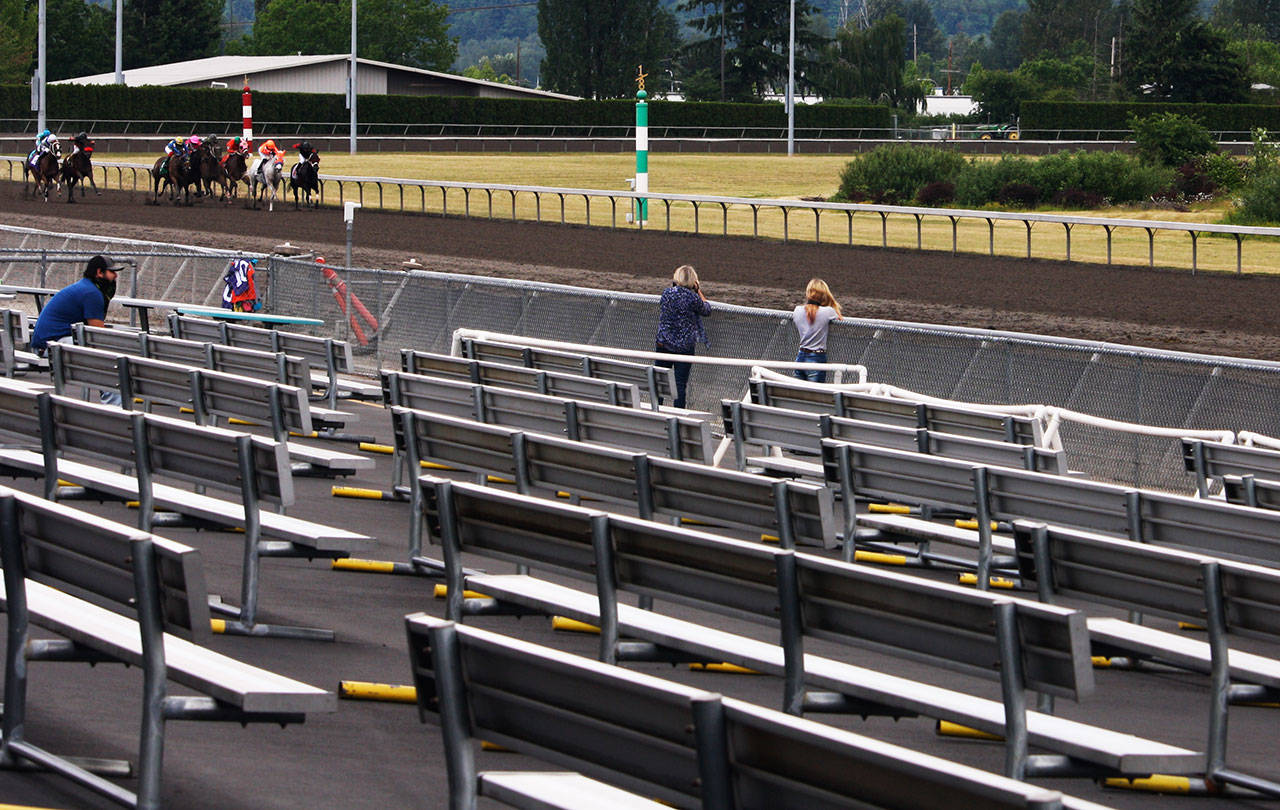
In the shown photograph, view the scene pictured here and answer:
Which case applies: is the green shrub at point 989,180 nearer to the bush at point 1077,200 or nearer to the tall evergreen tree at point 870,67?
the bush at point 1077,200

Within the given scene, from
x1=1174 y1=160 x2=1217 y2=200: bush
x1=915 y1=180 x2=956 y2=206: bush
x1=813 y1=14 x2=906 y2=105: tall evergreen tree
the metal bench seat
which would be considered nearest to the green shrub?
x1=915 y1=180 x2=956 y2=206: bush

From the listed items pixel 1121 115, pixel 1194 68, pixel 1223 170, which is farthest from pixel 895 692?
pixel 1194 68

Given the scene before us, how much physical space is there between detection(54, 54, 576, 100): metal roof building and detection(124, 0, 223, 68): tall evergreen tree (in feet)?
54.1

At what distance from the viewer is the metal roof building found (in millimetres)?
83312

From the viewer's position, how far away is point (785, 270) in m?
28.4

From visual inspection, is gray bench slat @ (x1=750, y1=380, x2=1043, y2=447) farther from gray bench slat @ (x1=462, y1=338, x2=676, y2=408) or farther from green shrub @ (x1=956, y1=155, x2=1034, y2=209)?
green shrub @ (x1=956, y1=155, x2=1034, y2=209)

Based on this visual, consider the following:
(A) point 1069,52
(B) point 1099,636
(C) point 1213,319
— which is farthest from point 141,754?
(A) point 1069,52

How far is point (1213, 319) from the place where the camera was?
72.5ft

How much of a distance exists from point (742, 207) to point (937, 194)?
512cm

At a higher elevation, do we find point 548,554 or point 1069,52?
point 1069,52

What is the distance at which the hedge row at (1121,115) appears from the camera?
79.1 metres

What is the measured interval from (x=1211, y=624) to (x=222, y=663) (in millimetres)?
2450

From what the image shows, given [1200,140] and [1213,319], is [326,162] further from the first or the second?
[1213,319]

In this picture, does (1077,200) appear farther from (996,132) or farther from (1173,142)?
(996,132)
